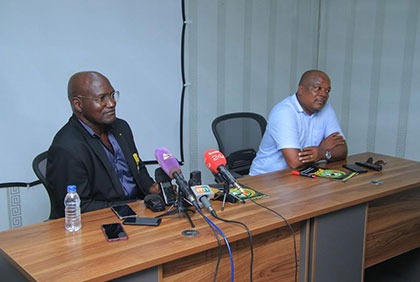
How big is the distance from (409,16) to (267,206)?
248 cm

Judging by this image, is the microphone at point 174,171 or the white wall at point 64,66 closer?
the microphone at point 174,171

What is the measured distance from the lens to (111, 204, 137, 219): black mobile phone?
6.01 feet

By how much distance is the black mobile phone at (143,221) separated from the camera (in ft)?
5.73

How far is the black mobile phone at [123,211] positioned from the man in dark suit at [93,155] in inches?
9.2

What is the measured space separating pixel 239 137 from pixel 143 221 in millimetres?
1537

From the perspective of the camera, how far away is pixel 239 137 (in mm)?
3186

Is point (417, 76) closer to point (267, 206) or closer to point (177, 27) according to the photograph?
point (177, 27)

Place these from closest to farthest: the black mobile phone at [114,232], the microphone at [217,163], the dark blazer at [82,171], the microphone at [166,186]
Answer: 1. the black mobile phone at [114,232]
2. the microphone at [217,163]
3. the microphone at [166,186]
4. the dark blazer at [82,171]

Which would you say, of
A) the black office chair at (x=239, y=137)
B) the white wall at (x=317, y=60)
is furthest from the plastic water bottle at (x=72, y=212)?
the white wall at (x=317, y=60)

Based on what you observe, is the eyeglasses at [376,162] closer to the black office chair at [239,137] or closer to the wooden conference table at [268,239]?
the wooden conference table at [268,239]

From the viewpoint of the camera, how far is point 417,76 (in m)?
3.61

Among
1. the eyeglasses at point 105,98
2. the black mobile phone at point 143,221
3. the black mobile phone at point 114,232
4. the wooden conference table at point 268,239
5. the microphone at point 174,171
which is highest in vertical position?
the eyeglasses at point 105,98

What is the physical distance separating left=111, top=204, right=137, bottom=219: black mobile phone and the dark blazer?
0.24m

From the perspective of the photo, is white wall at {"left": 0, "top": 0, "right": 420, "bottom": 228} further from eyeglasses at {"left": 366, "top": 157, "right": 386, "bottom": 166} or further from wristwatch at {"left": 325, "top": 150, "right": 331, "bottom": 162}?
wristwatch at {"left": 325, "top": 150, "right": 331, "bottom": 162}
